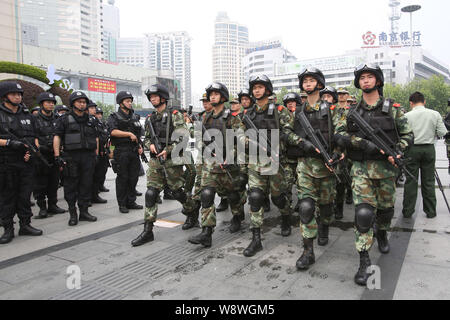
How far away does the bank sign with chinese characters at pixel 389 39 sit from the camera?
323ft

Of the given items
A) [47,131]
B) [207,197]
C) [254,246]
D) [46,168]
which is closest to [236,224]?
[207,197]

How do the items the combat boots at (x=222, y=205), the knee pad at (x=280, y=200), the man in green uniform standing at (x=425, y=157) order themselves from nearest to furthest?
the knee pad at (x=280, y=200) < the man in green uniform standing at (x=425, y=157) < the combat boots at (x=222, y=205)

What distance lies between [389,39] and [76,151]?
117186 mm

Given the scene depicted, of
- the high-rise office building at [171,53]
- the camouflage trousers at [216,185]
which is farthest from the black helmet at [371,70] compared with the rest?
the high-rise office building at [171,53]

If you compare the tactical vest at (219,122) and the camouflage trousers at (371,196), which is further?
the tactical vest at (219,122)

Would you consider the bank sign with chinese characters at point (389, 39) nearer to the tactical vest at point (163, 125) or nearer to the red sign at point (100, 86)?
the red sign at point (100, 86)

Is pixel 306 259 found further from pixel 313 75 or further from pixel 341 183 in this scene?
pixel 313 75

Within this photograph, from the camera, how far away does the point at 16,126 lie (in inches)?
199

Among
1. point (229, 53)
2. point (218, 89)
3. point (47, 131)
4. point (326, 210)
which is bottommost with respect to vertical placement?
point (326, 210)

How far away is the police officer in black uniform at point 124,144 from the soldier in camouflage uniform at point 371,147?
166 inches

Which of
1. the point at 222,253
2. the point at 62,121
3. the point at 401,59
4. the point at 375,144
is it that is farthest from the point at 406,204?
the point at 401,59

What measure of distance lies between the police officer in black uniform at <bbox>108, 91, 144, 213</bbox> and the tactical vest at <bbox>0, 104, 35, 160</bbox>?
1533mm

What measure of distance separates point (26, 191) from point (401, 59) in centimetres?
10446

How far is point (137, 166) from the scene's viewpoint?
22.4ft
